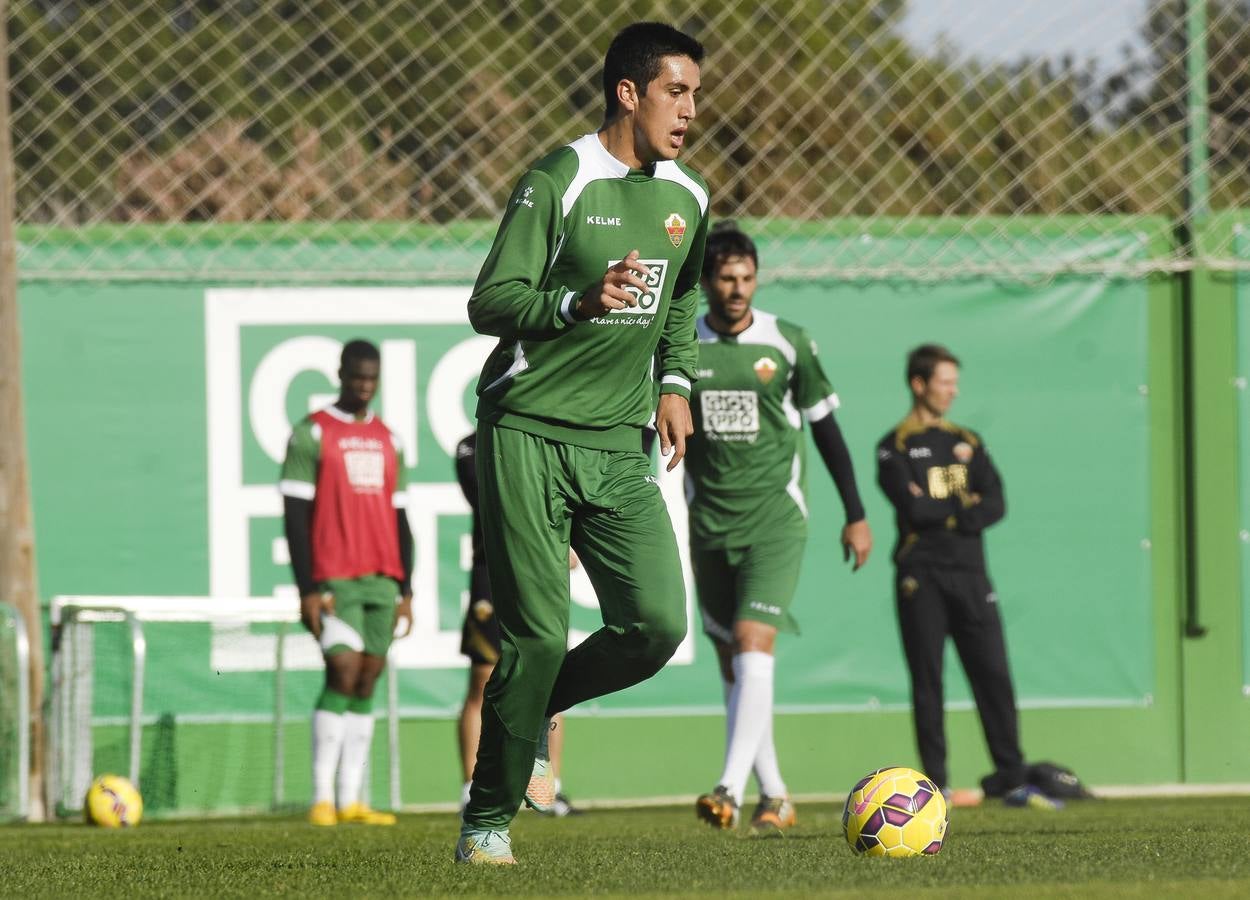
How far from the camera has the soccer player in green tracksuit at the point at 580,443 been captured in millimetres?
5418

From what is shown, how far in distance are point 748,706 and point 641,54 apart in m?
3.36

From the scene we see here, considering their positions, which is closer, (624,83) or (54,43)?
(624,83)

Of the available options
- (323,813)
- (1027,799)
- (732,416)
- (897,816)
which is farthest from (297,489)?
(897,816)

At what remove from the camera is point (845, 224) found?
11.4 m

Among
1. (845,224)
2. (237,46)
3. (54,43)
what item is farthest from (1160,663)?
(237,46)

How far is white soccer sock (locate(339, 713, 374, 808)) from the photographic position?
31.8ft

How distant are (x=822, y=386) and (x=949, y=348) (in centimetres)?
302

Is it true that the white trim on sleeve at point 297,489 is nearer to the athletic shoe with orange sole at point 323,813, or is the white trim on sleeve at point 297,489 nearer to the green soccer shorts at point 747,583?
the athletic shoe with orange sole at point 323,813

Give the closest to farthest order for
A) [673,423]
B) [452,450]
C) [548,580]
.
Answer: [548,580] < [673,423] < [452,450]

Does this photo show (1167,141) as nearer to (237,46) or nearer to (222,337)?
(222,337)

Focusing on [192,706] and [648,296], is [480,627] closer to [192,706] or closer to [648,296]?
[192,706]

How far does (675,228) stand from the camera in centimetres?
558

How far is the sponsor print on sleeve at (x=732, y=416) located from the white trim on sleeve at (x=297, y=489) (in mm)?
2223

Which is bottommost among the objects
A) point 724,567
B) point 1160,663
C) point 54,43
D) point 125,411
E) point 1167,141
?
point 1160,663
